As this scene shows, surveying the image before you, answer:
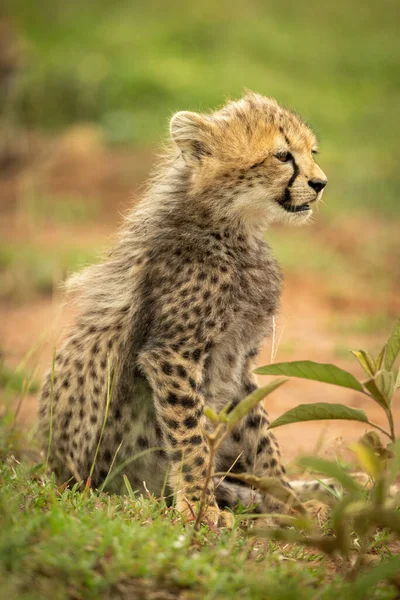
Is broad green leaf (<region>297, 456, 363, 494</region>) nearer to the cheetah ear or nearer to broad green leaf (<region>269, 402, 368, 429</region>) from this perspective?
broad green leaf (<region>269, 402, 368, 429</region>)

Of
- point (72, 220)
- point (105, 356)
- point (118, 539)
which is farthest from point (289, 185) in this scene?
point (72, 220)

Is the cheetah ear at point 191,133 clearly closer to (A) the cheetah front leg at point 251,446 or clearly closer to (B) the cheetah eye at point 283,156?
(B) the cheetah eye at point 283,156

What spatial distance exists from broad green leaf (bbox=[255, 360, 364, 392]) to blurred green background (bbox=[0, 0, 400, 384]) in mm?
1535

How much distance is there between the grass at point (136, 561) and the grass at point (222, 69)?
6.40 meters

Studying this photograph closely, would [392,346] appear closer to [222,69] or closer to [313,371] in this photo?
[313,371]

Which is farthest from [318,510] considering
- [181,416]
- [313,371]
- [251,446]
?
[313,371]

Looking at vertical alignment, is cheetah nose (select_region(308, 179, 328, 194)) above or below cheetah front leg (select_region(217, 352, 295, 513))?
above

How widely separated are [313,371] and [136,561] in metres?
0.67

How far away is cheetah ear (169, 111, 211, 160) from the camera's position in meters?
3.04

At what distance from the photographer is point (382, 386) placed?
7.42 ft

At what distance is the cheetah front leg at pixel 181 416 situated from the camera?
267 centimetres

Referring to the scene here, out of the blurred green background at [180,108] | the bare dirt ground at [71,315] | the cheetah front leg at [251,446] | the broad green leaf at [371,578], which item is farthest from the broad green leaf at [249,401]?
the blurred green background at [180,108]

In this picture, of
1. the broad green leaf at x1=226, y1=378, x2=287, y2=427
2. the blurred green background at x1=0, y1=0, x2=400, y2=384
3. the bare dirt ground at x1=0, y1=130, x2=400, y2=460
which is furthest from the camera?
the blurred green background at x1=0, y1=0, x2=400, y2=384

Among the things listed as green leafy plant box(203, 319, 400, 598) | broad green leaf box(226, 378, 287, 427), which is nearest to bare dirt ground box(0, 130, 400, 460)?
green leafy plant box(203, 319, 400, 598)
